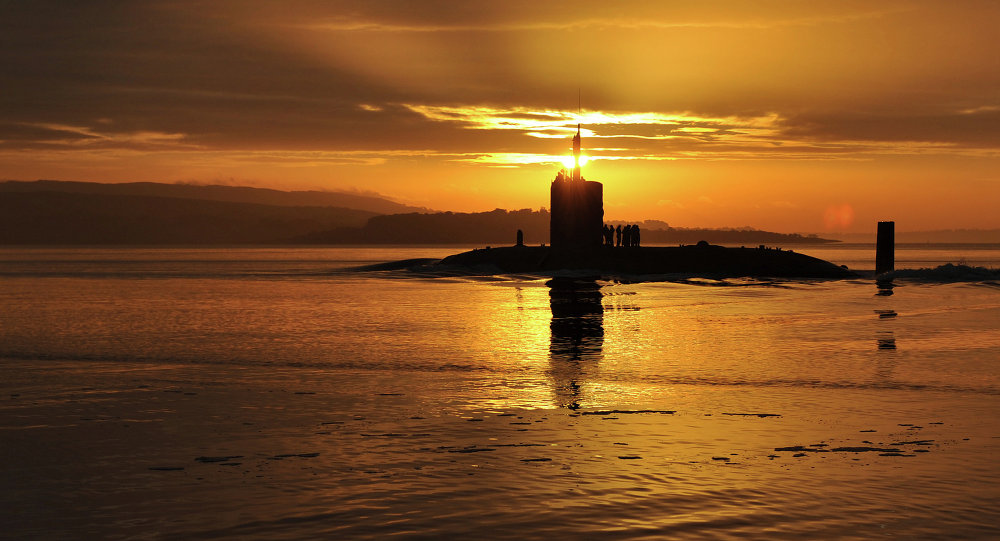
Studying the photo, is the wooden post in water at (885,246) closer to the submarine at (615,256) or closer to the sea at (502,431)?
the submarine at (615,256)

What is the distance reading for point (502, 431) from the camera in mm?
12383

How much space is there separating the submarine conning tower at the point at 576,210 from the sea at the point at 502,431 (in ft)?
111

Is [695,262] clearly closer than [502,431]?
No

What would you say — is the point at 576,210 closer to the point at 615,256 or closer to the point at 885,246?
the point at 615,256

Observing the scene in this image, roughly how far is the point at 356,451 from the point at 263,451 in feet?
3.81

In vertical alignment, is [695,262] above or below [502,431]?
above

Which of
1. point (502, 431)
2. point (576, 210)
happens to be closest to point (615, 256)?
point (576, 210)

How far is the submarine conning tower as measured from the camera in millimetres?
62906

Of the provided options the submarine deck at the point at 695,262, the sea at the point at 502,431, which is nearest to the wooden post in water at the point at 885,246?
the submarine deck at the point at 695,262

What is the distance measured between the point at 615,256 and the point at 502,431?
53.6 metres

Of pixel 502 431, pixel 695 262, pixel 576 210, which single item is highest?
pixel 576 210

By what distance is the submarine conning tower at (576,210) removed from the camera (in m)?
62.9

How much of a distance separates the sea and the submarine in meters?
33.0

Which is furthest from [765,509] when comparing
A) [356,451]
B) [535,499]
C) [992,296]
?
[992,296]
